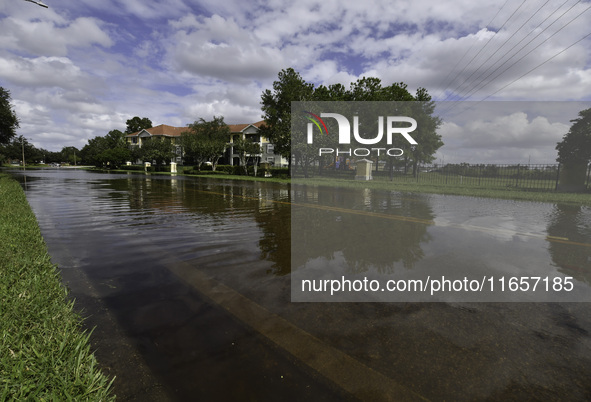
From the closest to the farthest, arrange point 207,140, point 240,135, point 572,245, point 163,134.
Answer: point 572,245
point 207,140
point 240,135
point 163,134

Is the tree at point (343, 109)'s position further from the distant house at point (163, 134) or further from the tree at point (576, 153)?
the distant house at point (163, 134)

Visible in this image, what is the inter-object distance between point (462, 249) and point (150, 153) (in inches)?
2408

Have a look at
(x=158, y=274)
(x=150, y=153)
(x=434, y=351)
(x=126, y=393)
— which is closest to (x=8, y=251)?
(x=158, y=274)

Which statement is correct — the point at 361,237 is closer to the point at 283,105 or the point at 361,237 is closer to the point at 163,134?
the point at 283,105

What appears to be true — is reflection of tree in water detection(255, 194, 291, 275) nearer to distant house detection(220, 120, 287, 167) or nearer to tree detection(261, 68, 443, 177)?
tree detection(261, 68, 443, 177)

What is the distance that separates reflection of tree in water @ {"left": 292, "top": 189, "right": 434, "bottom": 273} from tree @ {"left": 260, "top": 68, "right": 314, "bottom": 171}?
84.6 ft

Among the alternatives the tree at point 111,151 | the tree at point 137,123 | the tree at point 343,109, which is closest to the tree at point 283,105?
→ the tree at point 343,109

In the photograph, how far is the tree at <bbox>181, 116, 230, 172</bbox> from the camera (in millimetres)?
49188

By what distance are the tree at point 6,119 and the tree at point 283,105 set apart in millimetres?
23301

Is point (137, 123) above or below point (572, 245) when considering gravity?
above

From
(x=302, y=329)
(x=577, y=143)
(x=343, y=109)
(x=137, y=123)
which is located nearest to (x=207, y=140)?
(x=343, y=109)

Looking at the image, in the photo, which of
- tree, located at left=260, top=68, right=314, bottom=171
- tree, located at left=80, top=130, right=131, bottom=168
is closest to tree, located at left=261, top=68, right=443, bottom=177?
tree, located at left=260, top=68, right=314, bottom=171

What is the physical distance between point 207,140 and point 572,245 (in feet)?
166

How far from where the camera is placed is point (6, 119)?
926 inches
